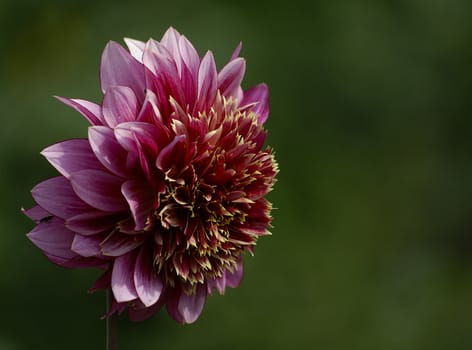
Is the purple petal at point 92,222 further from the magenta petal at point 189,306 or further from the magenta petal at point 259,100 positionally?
the magenta petal at point 259,100

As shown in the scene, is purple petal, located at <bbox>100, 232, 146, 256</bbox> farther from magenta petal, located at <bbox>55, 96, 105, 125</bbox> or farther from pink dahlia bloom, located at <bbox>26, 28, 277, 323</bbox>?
magenta petal, located at <bbox>55, 96, 105, 125</bbox>

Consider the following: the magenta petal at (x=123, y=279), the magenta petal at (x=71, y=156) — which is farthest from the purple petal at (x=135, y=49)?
the magenta petal at (x=123, y=279)

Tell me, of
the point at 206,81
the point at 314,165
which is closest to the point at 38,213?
the point at 206,81

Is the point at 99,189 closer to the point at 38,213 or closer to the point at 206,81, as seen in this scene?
the point at 38,213

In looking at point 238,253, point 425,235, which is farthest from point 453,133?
point 238,253

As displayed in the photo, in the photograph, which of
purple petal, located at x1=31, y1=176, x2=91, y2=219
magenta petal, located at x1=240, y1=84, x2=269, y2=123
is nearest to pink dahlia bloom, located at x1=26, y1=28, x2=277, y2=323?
purple petal, located at x1=31, y1=176, x2=91, y2=219

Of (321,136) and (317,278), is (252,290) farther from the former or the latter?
(321,136)
